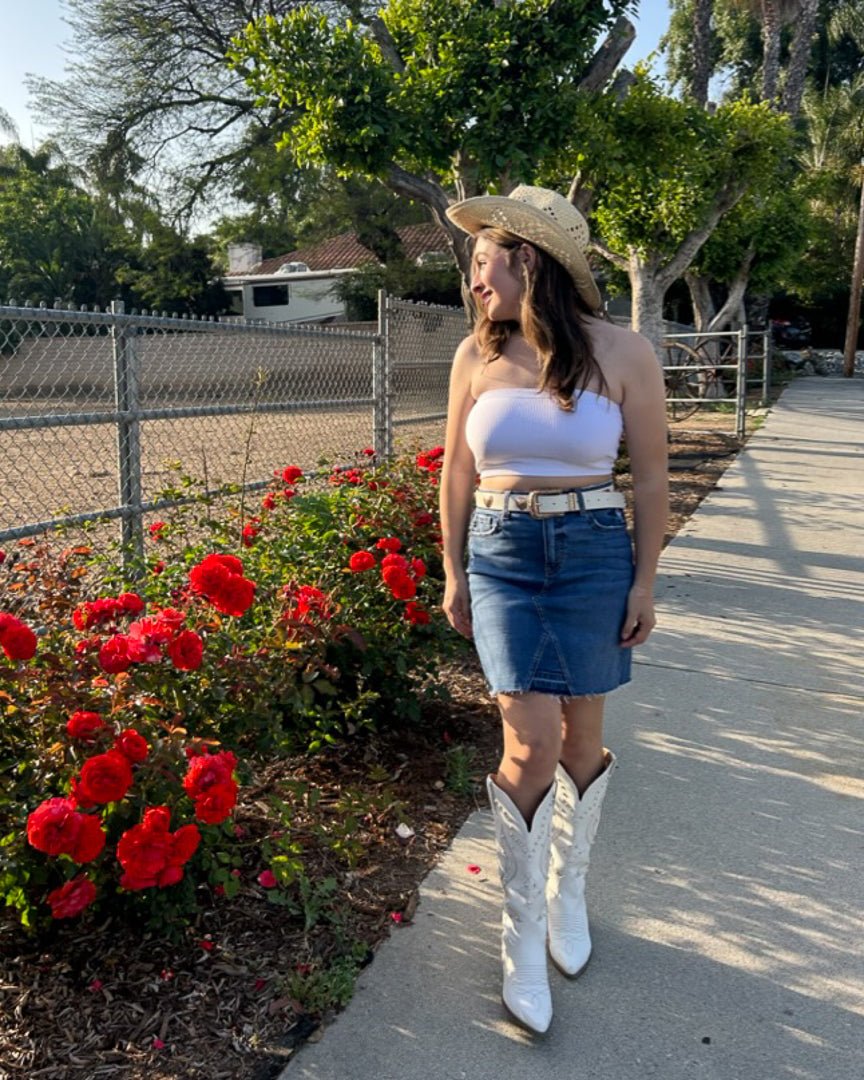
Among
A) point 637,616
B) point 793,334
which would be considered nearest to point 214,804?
point 637,616

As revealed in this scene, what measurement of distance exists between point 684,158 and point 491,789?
27.9ft

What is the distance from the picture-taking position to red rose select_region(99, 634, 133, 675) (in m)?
2.19

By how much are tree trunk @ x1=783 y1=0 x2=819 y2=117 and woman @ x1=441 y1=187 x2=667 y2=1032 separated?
23.7 m


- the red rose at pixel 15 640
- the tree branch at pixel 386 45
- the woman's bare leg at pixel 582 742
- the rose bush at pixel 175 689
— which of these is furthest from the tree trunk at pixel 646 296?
the red rose at pixel 15 640

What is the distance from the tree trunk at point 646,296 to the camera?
39.9 feet

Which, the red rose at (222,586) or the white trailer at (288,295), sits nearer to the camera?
the red rose at (222,586)

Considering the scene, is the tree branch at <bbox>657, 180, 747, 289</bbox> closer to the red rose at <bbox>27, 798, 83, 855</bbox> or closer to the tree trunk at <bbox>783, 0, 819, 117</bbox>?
the red rose at <bbox>27, 798, 83, 855</bbox>

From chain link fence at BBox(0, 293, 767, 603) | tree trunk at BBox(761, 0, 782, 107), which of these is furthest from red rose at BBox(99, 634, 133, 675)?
tree trunk at BBox(761, 0, 782, 107)

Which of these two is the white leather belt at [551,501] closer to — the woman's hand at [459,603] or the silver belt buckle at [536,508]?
the silver belt buckle at [536,508]

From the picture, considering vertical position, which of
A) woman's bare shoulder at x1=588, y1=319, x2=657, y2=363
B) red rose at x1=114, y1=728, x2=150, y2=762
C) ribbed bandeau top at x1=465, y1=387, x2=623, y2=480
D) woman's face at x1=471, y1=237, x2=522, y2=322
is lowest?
red rose at x1=114, y1=728, x2=150, y2=762

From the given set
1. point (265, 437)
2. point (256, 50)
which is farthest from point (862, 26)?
point (256, 50)

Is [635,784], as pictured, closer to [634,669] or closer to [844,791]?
[844,791]

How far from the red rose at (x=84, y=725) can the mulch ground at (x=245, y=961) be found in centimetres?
53

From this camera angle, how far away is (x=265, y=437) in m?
13.8
